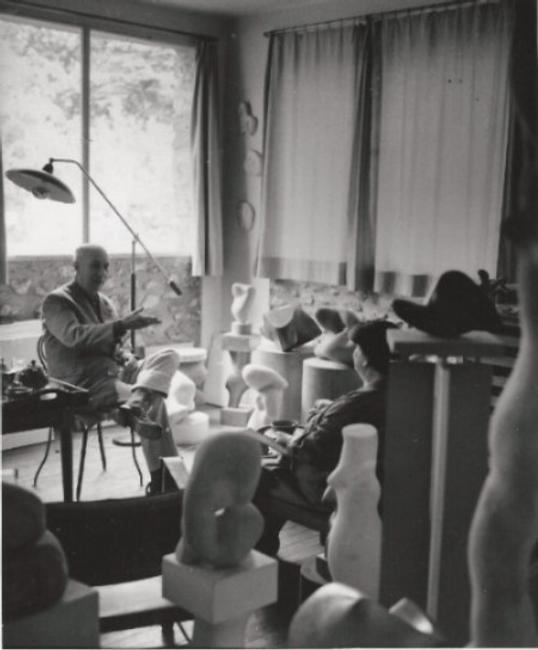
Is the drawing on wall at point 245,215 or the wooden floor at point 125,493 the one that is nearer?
the wooden floor at point 125,493

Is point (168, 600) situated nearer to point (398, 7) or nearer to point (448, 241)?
point (448, 241)

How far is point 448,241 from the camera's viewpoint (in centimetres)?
523

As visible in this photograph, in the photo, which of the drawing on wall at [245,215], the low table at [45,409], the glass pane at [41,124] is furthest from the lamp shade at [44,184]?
the drawing on wall at [245,215]

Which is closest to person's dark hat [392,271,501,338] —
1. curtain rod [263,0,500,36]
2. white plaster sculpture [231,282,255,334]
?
curtain rod [263,0,500,36]

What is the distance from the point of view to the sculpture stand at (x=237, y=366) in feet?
19.7

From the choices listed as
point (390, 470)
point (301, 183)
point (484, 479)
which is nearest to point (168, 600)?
point (390, 470)

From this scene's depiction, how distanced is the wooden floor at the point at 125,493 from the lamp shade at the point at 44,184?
1275 millimetres

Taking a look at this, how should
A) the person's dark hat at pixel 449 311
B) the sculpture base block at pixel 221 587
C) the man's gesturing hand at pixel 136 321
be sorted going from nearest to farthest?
the sculpture base block at pixel 221 587 → the person's dark hat at pixel 449 311 → the man's gesturing hand at pixel 136 321

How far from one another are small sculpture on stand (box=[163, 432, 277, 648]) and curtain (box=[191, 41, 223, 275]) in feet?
16.6

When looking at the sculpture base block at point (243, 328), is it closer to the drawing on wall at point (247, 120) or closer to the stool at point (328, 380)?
the stool at point (328, 380)

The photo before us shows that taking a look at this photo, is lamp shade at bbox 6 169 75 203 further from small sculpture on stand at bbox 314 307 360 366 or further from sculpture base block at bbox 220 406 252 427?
sculpture base block at bbox 220 406 252 427

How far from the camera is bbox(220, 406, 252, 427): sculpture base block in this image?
235 inches

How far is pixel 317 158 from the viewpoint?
6.07 metres

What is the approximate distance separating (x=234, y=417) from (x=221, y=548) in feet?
14.0
